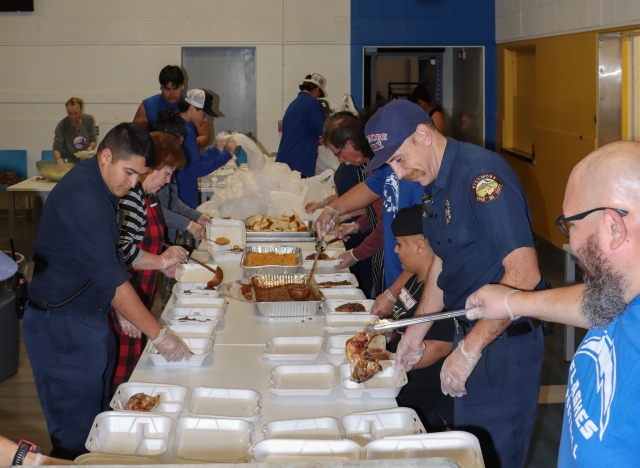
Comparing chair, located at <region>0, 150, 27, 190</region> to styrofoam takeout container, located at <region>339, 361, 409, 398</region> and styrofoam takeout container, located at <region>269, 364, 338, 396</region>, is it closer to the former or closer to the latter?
styrofoam takeout container, located at <region>269, 364, 338, 396</region>

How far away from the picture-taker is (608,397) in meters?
1.24

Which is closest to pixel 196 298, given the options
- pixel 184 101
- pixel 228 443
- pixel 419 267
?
pixel 419 267

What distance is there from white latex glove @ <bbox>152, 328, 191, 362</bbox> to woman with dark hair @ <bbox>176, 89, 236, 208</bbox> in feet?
8.46

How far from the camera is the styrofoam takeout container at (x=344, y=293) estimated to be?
3.42 m

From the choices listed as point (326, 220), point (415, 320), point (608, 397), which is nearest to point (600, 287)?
point (608, 397)

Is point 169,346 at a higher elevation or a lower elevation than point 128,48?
lower

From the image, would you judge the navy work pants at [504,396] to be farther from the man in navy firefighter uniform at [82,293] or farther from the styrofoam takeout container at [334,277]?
the styrofoam takeout container at [334,277]

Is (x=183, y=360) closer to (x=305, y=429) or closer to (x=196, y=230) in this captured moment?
(x=305, y=429)

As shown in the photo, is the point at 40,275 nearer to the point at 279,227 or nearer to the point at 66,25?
the point at 279,227

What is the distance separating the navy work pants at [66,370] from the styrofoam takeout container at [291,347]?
0.63 meters

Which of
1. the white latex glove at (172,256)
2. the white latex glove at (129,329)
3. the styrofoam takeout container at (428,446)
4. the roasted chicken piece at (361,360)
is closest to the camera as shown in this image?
the styrofoam takeout container at (428,446)

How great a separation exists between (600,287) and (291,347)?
1622 mm

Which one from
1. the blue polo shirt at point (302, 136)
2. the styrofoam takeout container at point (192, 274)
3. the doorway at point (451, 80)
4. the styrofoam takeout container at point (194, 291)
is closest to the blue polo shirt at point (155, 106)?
the blue polo shirt at point (302, 136)

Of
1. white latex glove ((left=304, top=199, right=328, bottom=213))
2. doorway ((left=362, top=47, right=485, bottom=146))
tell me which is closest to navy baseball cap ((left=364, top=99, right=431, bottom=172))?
white latex glove ((left=304, top=199, right=328, bottom=213))
